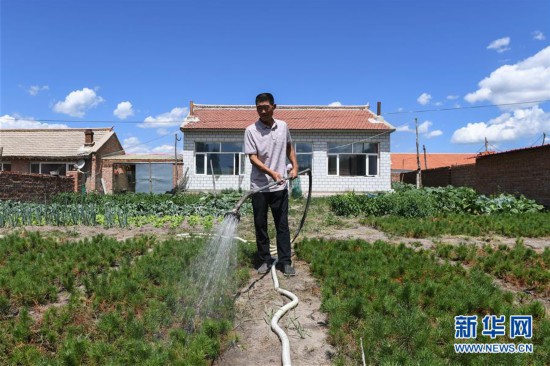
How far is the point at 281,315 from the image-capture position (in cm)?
356

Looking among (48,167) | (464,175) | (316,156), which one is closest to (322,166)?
(316,156)

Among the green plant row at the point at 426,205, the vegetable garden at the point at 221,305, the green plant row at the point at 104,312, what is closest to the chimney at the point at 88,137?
the green plant row at the point at 426,205

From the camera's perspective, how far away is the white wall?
68.0 feet

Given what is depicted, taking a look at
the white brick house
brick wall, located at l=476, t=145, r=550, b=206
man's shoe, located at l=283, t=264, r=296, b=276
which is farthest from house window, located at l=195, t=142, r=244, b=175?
man's shoe, located at l=283, t=264, r=296, b=276

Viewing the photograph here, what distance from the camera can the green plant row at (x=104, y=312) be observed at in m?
2.91

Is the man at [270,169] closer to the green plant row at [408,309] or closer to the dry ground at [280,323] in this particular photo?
the dry ground at [280,323]

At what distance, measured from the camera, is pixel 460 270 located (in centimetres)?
479

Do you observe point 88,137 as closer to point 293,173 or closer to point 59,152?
point 59,152

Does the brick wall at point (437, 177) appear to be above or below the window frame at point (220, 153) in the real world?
below

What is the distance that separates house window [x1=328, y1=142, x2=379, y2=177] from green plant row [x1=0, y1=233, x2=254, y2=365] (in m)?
16.2

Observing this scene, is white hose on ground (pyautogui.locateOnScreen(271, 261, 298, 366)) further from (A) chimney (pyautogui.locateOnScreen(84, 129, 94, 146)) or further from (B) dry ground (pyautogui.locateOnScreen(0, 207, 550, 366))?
(A) chimney (pyautogui.locateOnScreen(84, 129, 94, 146))

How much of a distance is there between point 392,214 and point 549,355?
336 inches

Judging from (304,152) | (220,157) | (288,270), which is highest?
(304,152)

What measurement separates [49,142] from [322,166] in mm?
19726
